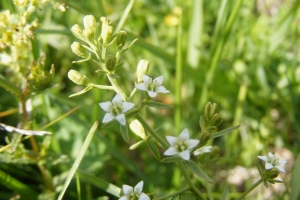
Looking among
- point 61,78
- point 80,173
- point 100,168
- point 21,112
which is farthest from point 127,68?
point 80,173

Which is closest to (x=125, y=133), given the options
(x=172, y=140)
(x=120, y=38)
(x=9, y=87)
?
(x=172, y=140)

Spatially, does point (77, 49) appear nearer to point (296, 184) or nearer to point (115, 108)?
point (115, 108)

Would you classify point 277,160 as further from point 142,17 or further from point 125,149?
point 142,17

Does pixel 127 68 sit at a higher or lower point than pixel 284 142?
higher

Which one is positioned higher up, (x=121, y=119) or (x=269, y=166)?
(x=121, y=119)

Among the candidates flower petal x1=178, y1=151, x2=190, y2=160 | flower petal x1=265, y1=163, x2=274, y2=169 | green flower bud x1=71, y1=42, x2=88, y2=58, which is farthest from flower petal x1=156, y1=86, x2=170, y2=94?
flower petal x1=265, y1=163, x2=274, y2=169

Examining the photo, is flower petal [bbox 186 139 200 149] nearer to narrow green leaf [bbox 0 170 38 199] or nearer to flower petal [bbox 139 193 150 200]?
flower petal [bbox 139 193 150 200]

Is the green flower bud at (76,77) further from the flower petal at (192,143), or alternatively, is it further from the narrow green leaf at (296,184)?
the narrow green leaf at (296,184)
